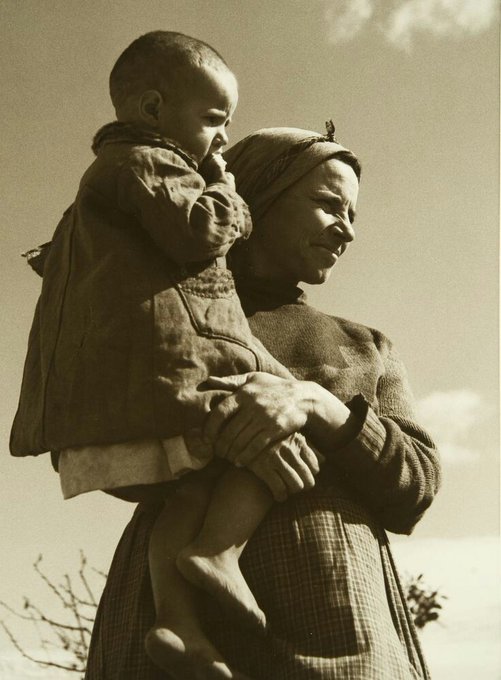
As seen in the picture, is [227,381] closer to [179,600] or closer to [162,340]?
[162,340]

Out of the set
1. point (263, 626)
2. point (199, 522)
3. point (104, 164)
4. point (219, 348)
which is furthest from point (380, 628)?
point (104, 164)

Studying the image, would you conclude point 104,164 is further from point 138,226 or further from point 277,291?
point 277,291

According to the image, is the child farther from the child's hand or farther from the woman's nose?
the woman's nose

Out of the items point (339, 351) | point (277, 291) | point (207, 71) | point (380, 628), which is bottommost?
point (380, 628)

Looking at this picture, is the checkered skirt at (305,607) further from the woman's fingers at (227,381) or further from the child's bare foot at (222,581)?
the woman's fingers at (227,381)

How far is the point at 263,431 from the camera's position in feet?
9.83

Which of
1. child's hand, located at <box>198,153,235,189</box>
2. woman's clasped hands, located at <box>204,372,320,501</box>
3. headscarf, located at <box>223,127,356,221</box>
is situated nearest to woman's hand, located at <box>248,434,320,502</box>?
woman's clasped hands, located at <box>204,372,320,501</box>

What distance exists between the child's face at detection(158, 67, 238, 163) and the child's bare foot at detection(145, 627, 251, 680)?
1445mm

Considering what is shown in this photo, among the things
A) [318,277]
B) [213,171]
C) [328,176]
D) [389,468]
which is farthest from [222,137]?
[389,468]

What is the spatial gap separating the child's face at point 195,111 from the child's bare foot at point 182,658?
144cm

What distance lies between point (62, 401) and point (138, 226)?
58 centimetres

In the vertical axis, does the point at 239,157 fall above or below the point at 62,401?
above

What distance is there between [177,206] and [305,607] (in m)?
1.19

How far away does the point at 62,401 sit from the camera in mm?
3004
